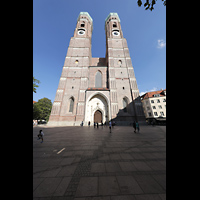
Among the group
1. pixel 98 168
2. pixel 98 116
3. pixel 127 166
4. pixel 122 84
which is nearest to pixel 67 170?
pixel 98 168

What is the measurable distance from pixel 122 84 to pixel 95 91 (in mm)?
6391

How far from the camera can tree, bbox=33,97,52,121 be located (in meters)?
27.1

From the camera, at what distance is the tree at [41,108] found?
88.8 feet

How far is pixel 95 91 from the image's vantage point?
771 inches

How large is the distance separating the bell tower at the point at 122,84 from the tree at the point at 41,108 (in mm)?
22607

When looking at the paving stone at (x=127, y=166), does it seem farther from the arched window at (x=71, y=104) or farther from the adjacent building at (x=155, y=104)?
the adjacent building at (x=155, y=104)

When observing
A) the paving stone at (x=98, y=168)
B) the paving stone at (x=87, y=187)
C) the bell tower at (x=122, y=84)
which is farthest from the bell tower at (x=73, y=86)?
the paving stone at (x=87, y=187)

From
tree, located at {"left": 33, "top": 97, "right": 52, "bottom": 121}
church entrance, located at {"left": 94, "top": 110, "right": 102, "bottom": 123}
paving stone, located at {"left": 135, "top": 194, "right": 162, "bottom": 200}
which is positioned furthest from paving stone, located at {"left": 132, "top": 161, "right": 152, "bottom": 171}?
tree, located at {"left": 33, "top": 97, "right": 52, "bottom": 121}

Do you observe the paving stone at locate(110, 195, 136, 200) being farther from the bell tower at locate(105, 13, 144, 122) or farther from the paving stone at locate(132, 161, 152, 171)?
the bell tower at locate(105, 13, 144, 122)
